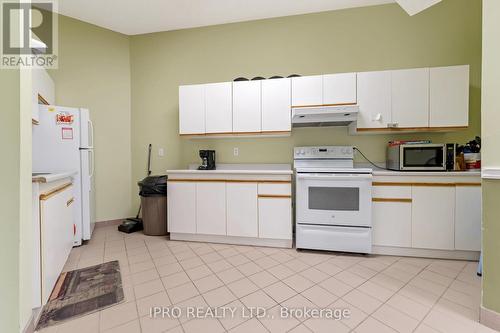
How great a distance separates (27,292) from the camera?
120 cm

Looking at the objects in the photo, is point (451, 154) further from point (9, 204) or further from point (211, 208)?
point (9, 204)

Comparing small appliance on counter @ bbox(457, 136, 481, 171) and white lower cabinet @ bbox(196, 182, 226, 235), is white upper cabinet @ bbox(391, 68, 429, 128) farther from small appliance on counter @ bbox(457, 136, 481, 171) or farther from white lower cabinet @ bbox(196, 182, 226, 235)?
white lower cabinet @ bbox(196, 182, 226, 235)

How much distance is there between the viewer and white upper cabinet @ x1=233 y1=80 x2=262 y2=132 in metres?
Result: 2.64

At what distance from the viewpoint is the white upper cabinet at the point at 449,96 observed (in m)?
2.25

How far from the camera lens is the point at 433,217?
2.13m

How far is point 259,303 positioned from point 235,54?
9.76 feet

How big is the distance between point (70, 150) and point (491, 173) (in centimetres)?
360

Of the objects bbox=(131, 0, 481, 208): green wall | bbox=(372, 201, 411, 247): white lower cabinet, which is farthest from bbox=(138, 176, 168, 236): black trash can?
bbox=(372, 201, 411, 247): white lower cabinet

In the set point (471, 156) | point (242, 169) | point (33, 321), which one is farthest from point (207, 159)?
point (471, 156)

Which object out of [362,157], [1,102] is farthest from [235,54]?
[1,102]

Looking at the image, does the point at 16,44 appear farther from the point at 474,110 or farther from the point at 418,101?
the point at 474,110

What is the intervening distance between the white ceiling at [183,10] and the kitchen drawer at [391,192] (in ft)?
7.50

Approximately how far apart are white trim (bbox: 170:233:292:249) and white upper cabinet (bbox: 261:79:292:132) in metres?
1.31

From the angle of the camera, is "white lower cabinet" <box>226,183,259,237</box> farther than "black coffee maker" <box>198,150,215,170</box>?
No
